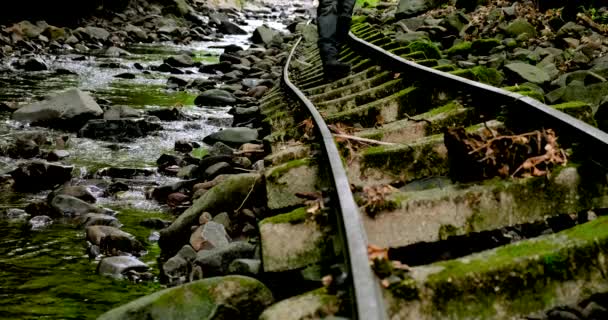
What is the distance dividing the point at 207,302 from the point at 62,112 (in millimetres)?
5043

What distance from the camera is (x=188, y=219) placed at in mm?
3508

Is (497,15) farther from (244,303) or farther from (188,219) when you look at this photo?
(244,303)

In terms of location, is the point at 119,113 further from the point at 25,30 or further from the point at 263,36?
the point at 263,36

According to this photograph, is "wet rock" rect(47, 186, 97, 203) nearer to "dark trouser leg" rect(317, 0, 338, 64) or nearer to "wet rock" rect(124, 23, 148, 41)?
"dark trouser leg" rect(317, 0, 338, 64)

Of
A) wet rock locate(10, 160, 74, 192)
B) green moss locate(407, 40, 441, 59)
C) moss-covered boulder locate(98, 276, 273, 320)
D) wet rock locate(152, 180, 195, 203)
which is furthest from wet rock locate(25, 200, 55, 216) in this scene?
green moss locate(407, 40, 441, 59)

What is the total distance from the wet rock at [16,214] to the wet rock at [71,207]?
0.16 metres

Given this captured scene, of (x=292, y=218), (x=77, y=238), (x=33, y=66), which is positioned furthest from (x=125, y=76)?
(x=292, y=218)

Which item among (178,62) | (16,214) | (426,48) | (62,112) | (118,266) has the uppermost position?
(178,62)

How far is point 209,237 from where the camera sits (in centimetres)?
316

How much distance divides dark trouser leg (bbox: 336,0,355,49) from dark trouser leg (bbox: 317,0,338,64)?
8cm

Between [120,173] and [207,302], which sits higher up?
[120,173]

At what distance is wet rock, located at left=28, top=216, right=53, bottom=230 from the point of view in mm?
3633

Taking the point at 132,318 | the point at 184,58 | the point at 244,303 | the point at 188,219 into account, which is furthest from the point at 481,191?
the point at 184,58

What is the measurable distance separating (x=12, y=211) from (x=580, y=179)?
123 inches
